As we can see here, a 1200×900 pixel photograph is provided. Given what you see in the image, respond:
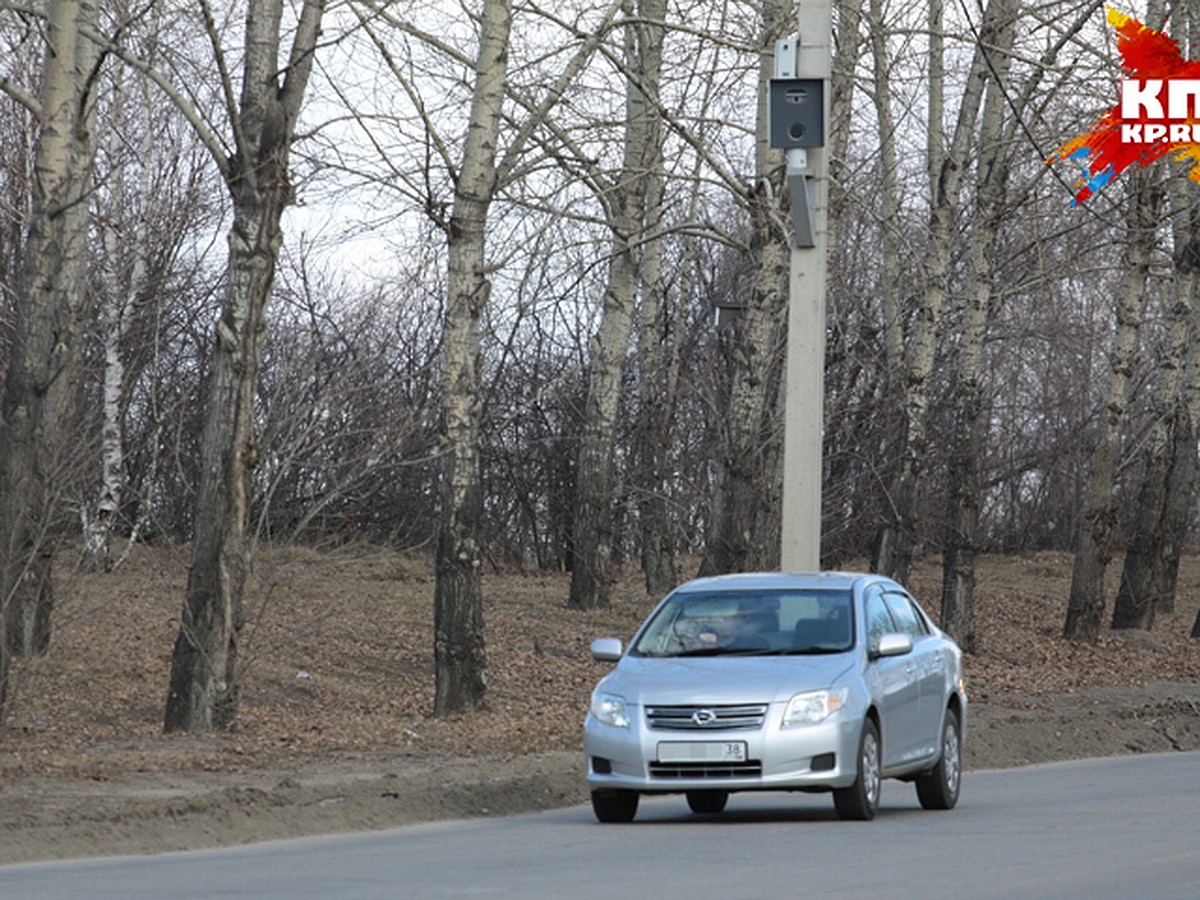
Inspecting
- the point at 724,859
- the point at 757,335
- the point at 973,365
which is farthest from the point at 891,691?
the point at 973,365

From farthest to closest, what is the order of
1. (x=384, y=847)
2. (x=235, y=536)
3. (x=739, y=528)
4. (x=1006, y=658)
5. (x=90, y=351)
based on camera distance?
(x=90, y=351) → (x=1006, y=658) → (x=739, y=528) → (x=235, y=536) → (x=384, y=847)

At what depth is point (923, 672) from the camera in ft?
46.0

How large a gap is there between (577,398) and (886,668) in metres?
32.5

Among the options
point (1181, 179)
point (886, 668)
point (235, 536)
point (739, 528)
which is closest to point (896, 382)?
point (1181, 179)

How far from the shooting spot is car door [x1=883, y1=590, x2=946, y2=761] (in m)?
13.8

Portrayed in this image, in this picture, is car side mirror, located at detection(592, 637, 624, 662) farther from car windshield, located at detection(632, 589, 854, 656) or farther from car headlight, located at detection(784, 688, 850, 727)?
car headlight, located at detection(784, 688, 850, 727)

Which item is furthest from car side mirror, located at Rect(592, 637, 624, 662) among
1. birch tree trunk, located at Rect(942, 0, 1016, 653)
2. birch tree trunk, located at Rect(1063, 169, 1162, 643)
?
birch tree trunk, located at Rect(1063, 169, 1162, 643)

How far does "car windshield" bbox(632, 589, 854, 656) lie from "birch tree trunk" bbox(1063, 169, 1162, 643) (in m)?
17.8

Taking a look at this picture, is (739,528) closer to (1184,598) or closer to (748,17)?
(748,17)

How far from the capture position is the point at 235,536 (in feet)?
57.2

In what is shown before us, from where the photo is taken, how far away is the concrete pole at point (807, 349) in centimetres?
1816

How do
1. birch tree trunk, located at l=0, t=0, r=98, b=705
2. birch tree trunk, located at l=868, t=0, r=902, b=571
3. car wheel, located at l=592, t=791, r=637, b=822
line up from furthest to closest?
1. birch tree trunk, located at l=868, t=0, r=902, b=571
2. birch tree trunk, located at l=0, t=0, r=98, b=705
3. car wheel, located at l=592, t=791, r=637, b=822

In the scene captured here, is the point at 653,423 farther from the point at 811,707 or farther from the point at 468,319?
the point at 811,707

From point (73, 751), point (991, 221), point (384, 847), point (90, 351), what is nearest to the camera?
point (384, 847)
